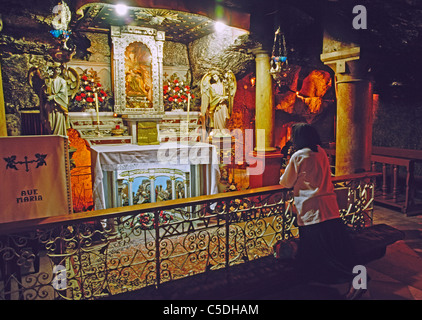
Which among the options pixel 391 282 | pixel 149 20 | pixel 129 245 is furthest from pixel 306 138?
pixel 149 20

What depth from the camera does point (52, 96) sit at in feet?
17.0

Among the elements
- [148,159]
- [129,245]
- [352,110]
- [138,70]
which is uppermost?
[138,70]

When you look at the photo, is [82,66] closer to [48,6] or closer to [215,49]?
[48,6]

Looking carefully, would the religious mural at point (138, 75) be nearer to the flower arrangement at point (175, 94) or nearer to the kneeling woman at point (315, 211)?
the flower arrangement at point (175, 94)

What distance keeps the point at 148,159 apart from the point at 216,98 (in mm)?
2396

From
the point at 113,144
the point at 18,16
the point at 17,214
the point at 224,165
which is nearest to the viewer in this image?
the point at 17,214

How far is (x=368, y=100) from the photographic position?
5211 millimetres

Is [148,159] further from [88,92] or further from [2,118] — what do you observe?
[2,118]

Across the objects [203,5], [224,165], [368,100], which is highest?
[203,5]

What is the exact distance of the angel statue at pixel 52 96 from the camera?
203 inches

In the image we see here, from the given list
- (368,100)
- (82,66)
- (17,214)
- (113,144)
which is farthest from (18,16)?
(368,100)

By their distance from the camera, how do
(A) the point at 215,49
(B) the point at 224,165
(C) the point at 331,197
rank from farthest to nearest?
(B) the point at 224,165 → (A) the point at 215,49 → (C) the point at 331,197

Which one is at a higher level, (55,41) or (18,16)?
(18,16)

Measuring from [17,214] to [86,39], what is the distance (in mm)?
5186
